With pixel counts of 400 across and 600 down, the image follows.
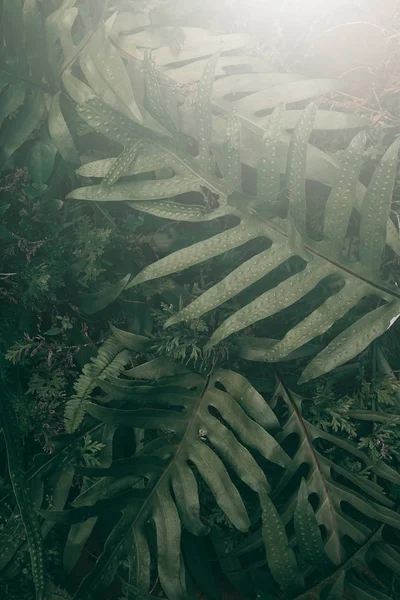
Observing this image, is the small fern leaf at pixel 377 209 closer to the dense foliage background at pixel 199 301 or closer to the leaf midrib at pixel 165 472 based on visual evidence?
the dense foliage background at pixel 199 301

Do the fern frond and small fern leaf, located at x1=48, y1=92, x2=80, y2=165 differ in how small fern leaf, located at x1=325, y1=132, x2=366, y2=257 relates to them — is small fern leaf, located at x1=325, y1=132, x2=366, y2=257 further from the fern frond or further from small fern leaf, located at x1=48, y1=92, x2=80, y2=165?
small fern leaf, located at x1=48, y1=92, x2=80, y2=165

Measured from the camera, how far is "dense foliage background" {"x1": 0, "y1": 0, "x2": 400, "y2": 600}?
1.58 metres

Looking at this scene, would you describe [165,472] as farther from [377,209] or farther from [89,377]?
[377,209]

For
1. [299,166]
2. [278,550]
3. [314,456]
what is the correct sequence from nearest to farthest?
[278,550] → [299,166] → [314,456]

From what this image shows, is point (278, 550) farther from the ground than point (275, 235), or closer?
closer

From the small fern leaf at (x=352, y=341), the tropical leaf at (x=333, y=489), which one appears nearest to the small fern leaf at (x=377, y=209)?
the small fern leaf at (x=352, y=341)

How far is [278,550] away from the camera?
1.46 meters

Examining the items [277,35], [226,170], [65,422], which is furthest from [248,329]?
[277,35]

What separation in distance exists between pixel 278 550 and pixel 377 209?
983 millimetres

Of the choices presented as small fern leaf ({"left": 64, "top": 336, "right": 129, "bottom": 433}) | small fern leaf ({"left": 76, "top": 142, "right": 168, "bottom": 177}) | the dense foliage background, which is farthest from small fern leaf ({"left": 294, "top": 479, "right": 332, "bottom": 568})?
small fern leaf ({"left": 76, "top": 142, "right": 168, "bottom": 177})

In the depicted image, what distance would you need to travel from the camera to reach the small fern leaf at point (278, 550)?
4.75 feet

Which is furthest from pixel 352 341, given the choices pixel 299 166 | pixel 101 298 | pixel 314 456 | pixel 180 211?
pixel 101 298

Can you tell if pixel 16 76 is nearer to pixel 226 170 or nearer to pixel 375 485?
pixel 226 170

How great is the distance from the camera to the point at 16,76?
1788 mm
